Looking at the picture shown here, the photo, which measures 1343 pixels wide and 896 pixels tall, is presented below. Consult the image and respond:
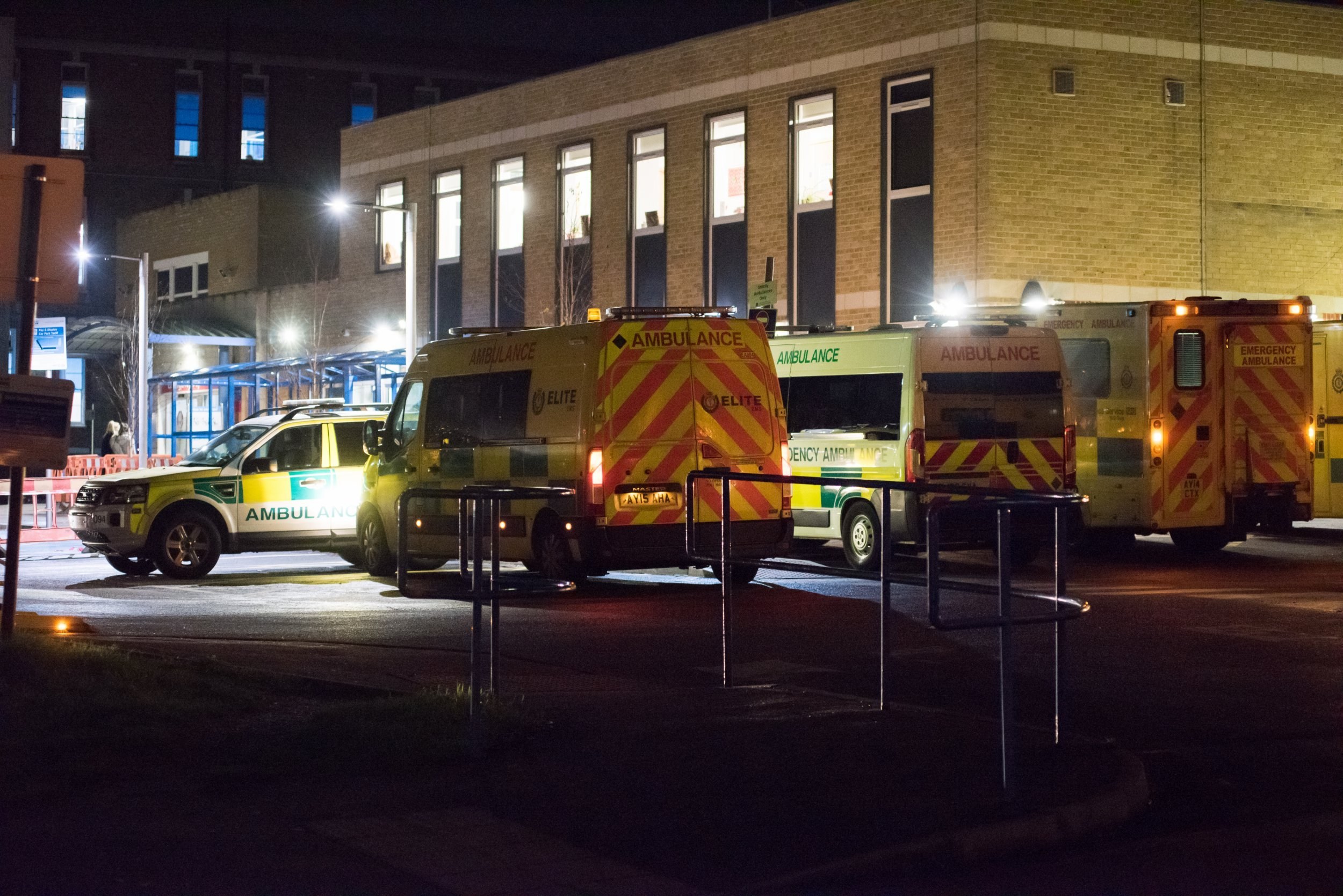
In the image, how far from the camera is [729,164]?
32406mm

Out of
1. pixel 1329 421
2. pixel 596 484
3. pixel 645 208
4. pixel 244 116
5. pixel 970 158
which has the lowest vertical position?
pixel 596 484

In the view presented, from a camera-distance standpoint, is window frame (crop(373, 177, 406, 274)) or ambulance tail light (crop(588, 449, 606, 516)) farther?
window frame (crop(373, 177, 406, 274))

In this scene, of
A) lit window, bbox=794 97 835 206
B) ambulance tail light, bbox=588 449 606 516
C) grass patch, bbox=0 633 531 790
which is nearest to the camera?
grass patch, bbox=0 633 531 790

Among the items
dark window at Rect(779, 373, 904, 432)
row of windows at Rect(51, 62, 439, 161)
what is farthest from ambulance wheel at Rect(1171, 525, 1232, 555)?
row of windows at Rect(51, 62, 439, 161)

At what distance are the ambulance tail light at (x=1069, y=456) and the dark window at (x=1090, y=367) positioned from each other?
5.10 ft

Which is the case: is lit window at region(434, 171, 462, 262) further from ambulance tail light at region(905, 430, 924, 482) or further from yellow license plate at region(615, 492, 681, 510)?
yellow license plate at region(615, 492, 681, 510)

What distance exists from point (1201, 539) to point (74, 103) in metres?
50.1

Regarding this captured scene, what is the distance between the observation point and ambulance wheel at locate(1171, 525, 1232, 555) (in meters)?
19.8

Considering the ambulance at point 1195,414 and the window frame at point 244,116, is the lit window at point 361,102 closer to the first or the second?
the window frame at point 244,116

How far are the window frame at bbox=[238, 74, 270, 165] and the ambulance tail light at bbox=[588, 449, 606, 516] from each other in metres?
50.2

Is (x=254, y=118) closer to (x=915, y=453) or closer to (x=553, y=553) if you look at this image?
(x=915, y=453)

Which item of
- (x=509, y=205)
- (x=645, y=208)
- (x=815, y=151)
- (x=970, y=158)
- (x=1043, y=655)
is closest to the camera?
(x=1043, y=655)

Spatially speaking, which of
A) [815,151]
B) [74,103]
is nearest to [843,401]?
[815,151]

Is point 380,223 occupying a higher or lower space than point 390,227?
higher
